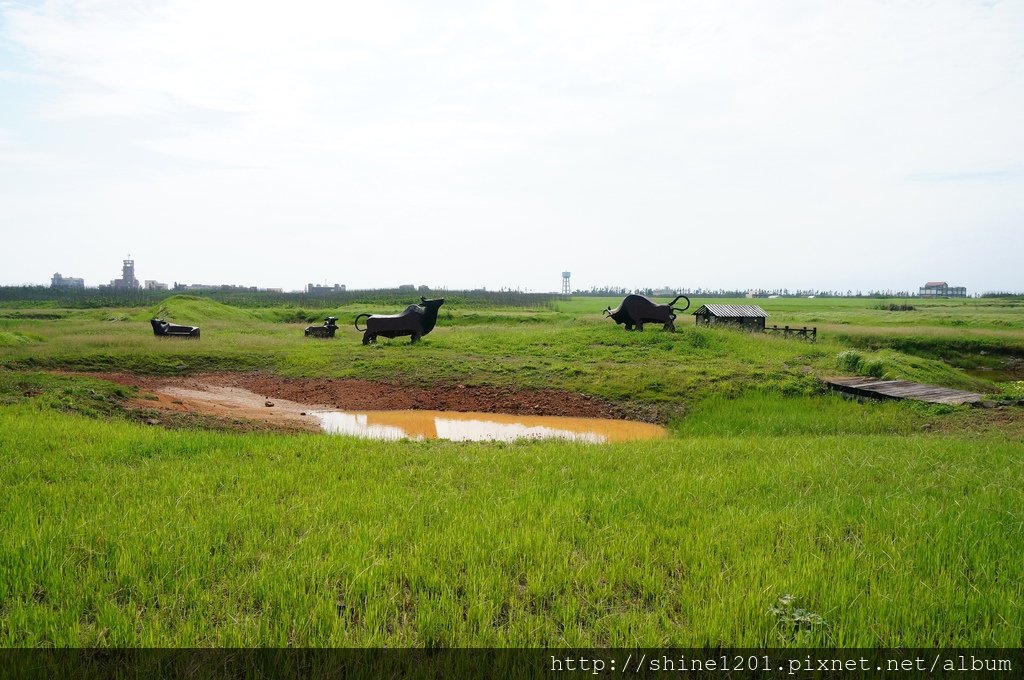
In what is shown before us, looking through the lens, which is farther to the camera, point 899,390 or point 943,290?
point 943,290

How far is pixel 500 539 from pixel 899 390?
15.1 m

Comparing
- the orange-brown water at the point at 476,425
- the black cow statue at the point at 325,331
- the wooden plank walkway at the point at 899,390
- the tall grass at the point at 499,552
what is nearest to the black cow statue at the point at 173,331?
the black cow statue at the point at 325,331

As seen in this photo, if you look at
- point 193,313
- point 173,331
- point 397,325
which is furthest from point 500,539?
point 193,313

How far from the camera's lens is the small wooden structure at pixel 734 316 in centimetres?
3609

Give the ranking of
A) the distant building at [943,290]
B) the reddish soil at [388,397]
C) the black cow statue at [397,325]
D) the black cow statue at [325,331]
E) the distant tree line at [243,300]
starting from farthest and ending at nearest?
the distant building at [943,290], the distant tree line at [243,300], the black cow statue at [325,331], the black cow statue at [397,325], the reddish soil at [388,397]

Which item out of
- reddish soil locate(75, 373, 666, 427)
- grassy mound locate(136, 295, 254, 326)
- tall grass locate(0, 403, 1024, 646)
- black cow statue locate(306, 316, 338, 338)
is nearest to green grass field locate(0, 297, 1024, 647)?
tall grass locate(0, 403, 1024, 646)

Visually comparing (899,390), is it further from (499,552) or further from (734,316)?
(734,316)

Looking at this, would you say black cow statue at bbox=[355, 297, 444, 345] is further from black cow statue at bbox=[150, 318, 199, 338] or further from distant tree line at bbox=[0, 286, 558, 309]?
distant tree line at bbox=[0, 286, 558, 309]

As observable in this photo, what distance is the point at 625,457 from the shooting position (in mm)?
9117

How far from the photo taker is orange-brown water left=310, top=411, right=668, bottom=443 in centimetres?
1491

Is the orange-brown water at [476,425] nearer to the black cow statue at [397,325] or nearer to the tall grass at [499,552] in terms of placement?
the tall grass at [499,552]

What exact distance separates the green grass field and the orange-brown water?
4.22m

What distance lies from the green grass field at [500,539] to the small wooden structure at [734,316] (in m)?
24.7

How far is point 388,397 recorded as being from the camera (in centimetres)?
1903
